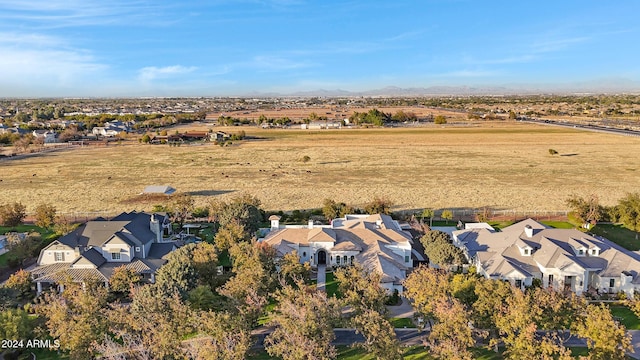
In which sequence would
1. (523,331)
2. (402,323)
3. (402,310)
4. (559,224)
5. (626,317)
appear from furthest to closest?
(559,224) → (402,310) → (626,317) → (402,323) → (523,331)

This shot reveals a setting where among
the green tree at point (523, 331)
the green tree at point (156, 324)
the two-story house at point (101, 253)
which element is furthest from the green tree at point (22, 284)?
the green tree at point (523, 331)

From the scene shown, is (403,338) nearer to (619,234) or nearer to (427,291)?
(427,291)

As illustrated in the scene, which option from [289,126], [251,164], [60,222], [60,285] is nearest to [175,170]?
[251,164]

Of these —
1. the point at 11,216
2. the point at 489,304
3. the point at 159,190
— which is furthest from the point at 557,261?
the point at 11,216

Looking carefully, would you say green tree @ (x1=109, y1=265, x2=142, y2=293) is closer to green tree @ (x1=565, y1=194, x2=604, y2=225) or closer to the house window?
the house window

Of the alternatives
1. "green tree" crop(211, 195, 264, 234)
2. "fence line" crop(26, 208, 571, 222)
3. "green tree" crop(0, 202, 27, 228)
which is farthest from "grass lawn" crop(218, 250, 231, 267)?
"green tree" crop(0, 202, 27, 228)

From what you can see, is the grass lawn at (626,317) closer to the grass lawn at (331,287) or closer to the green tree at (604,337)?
the green tree at (604,337)
